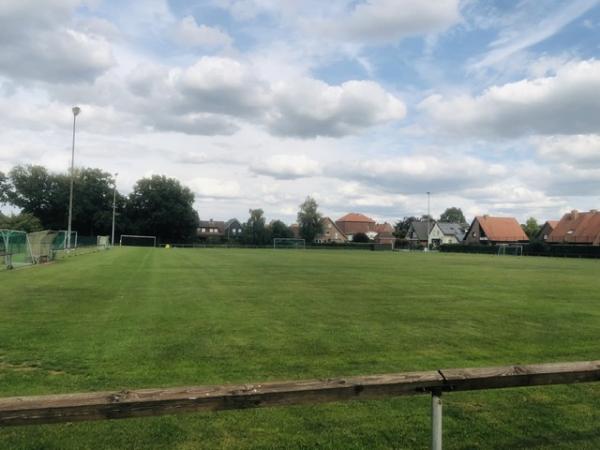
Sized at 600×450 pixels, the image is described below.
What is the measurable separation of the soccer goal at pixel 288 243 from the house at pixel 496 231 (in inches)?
1590

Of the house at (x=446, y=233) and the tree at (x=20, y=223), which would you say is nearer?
the tree at (x=20, y=223)

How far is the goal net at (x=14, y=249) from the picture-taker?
26.9 m

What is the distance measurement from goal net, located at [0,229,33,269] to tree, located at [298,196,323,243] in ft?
260

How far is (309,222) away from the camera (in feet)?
A: 352

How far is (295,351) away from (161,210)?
93.8m

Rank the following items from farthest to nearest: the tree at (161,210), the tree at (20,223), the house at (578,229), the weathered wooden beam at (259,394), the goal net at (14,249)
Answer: the tree at (161,210) → the house at (578,229) → the tree at (20,223) → the goal net at (14,249) → the weathered wooden beam at (259,394)

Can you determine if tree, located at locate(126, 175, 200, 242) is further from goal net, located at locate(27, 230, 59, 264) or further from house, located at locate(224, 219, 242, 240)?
goal net, located at locate(27, 230, 59, 264)

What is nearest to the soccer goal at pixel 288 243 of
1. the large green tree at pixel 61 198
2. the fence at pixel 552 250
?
the fence at pixel 552 250

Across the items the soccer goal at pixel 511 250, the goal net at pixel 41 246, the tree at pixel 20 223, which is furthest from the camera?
the soccer goal at pixel 511 250

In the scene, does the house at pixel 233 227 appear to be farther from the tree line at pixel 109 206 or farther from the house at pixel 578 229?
the house at pixel 578 229

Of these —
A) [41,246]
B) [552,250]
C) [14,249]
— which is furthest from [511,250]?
[14,249]

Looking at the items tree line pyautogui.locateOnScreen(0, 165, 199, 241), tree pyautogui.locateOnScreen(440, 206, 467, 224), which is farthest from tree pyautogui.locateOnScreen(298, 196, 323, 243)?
tree pyautogui.locateOnScreen(440, 206, 467, 224)

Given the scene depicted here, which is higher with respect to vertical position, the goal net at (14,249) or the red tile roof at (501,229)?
the red tile roof at (501,229)

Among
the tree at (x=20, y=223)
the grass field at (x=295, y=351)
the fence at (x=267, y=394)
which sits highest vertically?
the tree at (x=20, y=223)
